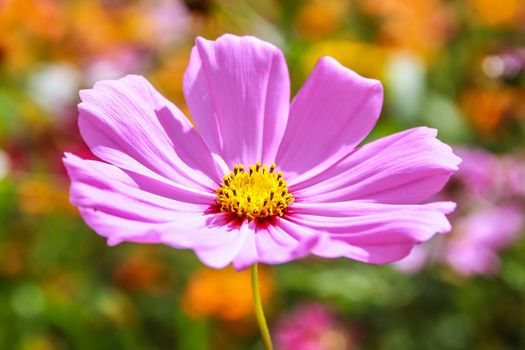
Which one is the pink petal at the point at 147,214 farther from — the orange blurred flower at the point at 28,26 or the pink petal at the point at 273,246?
the orange blurred flower at the point at 28,26

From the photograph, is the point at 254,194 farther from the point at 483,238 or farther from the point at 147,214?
the point at 483,238

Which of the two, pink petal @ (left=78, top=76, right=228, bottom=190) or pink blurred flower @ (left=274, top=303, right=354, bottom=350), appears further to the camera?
pink blurred flower @ (left=274, top=303, right=354, bottom=350)

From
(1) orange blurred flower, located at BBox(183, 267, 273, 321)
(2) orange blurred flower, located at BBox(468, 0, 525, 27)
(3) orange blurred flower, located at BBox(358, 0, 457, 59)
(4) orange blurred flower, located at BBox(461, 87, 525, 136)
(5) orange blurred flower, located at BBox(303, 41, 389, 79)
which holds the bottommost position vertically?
(1) orange blurred flower, located at BBox(183, 267, 273, 321)

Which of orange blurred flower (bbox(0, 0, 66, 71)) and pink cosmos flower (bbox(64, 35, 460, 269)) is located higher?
orange blurred flower (bbox(0, 0, 66, 71))

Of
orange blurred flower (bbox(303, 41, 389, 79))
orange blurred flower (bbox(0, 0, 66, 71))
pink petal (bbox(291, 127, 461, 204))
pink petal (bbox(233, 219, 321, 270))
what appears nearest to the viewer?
pink petal (bbox(233, 219, 321, 270))

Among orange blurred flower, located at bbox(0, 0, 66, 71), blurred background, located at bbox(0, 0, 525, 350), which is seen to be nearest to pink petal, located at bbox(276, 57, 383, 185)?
blurred background, located at bbox(0, 0, 525, 350)

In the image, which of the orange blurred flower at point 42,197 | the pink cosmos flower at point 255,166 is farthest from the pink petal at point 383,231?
the orange blurred flower at point 42,197

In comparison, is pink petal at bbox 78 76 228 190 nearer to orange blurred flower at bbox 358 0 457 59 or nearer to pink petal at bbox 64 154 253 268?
pink petal at bbox 64 154 253 268
